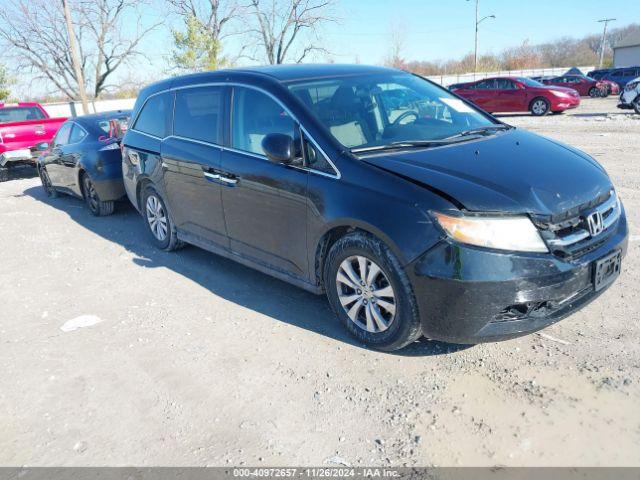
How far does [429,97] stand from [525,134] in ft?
2.71

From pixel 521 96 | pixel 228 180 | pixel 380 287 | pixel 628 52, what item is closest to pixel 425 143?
pixel 380 287

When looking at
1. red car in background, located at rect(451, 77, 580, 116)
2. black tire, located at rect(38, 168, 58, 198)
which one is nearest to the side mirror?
black tire, located at rect(38, 168, 58, 198)

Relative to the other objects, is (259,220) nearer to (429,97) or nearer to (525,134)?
(429,97)

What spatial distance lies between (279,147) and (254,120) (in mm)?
681

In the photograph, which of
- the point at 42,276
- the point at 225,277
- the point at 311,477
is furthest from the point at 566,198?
the point at 42,276

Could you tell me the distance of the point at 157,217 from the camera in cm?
586

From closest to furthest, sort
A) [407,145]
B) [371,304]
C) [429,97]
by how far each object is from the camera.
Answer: [371,304]
[407,145]
[429,97]

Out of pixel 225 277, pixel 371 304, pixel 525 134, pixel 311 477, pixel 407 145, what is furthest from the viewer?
pixel 225 277

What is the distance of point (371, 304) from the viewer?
340 centimetres

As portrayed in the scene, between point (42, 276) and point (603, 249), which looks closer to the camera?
point (603, 249)

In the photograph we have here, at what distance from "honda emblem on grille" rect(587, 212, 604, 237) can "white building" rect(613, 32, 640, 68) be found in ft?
207

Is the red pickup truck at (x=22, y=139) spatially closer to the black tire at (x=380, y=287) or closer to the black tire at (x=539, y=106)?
the black tire at (x=380, y=287)

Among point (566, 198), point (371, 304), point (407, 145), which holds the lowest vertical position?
point (371, 304)

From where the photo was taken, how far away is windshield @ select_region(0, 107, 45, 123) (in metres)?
13.0
